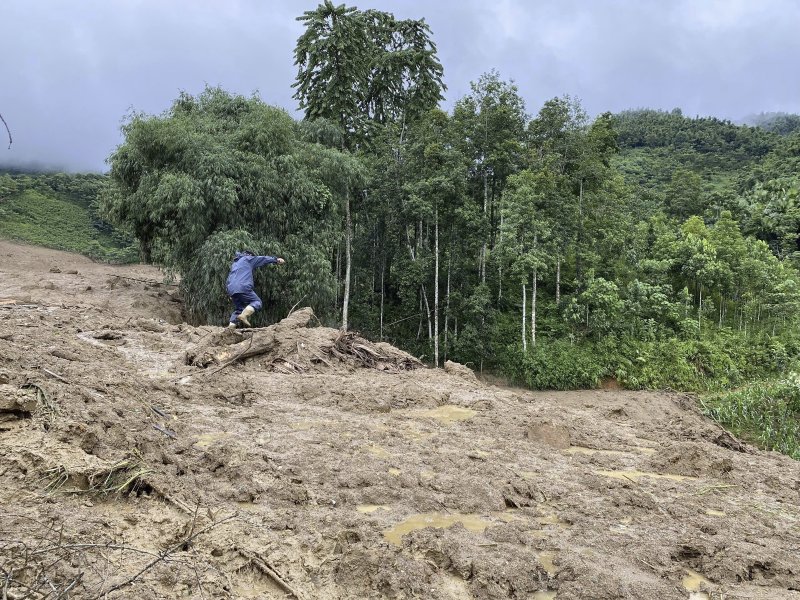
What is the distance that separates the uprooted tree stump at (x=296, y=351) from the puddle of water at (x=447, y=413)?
2008 millimetres

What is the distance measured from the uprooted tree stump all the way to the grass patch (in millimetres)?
19759

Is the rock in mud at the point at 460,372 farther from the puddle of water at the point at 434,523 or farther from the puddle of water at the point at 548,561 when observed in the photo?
the puddle of water at the point at 548,561

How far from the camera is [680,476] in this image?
16.3 ft

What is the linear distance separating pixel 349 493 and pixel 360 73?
1712 centimetres

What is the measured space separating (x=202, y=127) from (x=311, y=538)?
45.0ft

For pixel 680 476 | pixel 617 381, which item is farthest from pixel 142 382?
pixel 617 381

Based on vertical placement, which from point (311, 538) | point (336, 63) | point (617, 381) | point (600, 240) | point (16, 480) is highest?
point (336, 63)

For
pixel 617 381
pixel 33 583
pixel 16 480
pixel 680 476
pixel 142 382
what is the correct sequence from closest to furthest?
pixel 33 583 < pixel 16 480 < pixel 680 476 < pixel 142 382 < pixel 617 381

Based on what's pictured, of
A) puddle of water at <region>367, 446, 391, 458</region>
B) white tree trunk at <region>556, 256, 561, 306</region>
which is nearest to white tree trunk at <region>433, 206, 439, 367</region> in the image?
white tree trunk at <region>556, 256, 561, 306</region>

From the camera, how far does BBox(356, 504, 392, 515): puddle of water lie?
12.0 ft

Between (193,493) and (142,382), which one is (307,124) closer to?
(142,382)

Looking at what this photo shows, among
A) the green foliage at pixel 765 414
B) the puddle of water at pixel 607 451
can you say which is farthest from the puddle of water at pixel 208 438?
the green foliage at pixel 765 414

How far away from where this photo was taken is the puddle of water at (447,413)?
20.0 ft

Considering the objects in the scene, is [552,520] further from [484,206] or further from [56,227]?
[56,227]
